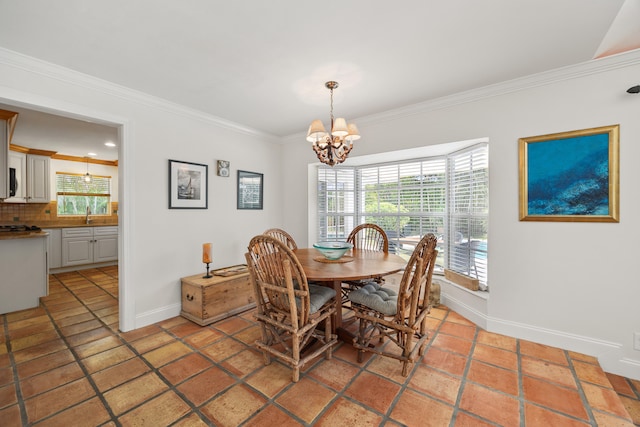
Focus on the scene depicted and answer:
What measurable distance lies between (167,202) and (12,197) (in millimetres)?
4338

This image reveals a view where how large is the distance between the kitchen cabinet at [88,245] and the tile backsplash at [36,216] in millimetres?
619

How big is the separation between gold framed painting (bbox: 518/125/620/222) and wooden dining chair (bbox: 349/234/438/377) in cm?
120

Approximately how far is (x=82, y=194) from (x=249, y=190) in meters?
4.80

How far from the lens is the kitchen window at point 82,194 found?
18.9 ft

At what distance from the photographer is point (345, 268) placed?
2152 millimetres

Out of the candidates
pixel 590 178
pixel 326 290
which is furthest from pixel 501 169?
pixel 326 290

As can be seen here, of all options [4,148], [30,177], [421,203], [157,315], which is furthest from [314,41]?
[30,177]

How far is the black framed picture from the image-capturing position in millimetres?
3811

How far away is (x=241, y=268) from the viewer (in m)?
3.44

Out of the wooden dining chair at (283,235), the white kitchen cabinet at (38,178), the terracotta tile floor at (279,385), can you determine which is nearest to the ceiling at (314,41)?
the wooden dining chair at (283,235)

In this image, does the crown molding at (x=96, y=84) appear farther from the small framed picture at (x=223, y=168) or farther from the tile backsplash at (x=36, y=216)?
the tile backsplash at (x=36, y=216)

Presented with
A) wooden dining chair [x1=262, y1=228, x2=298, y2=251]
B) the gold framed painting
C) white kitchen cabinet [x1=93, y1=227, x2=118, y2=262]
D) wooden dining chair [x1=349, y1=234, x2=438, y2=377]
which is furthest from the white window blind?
white kitchen cabinet [x1=93, y1=227, x2=118, y2=262]

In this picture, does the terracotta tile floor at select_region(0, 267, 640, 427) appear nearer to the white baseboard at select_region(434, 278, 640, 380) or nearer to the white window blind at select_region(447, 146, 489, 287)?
the white baseboard at select_region(434, 278, 640, 380)

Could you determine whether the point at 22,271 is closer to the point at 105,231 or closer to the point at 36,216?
the point at 105,231
